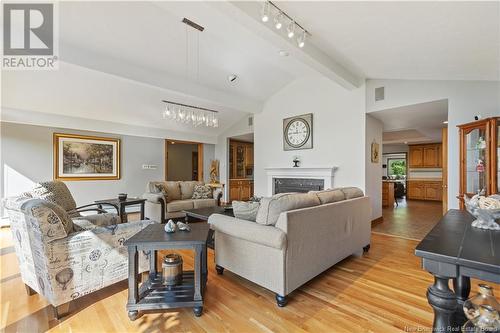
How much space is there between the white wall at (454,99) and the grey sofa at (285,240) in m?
2.09

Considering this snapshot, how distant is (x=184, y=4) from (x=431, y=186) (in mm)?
9716

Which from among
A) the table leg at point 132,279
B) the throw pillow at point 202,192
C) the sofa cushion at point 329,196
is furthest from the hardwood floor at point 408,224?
the table leg at point 132,279

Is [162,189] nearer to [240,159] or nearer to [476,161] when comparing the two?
[240,159]

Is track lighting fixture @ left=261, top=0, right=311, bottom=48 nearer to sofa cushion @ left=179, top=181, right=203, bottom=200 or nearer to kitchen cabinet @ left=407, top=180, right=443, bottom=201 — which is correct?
sofa cushion @ left=179, top=181, right=203, bottom=200

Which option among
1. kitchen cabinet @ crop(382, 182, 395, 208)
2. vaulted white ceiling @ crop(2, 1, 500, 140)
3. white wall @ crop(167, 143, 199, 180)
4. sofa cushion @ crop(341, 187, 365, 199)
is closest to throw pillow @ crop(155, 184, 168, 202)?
vaulted white ceiling @ crop(2, 1, 500, 140)

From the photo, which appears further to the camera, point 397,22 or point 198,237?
point 397,22

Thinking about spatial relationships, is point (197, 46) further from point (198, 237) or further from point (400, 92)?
point (400, 92)

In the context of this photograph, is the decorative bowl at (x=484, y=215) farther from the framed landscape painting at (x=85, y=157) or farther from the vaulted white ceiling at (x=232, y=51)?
the framed landscape painting at (x=85, y=157)

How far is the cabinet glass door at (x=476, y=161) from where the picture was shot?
3.02m

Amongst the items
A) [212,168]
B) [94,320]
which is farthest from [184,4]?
[212,168]

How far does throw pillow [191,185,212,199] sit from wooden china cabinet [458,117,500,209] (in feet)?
14.5

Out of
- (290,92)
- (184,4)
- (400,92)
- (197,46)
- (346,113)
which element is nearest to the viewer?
(184,4)

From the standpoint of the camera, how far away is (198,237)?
1944 mm

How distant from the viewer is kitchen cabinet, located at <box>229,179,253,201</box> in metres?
7.70
